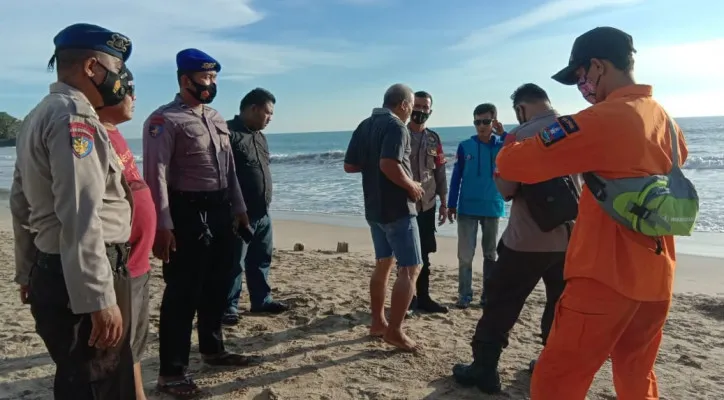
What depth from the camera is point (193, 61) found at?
331 cm

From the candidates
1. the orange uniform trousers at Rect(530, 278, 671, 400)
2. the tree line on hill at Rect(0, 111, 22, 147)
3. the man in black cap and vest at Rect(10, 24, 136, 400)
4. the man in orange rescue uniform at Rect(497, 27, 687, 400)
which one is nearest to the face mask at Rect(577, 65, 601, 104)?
the man in orange rescue uniform at Rect(497, 27, 687, 400)

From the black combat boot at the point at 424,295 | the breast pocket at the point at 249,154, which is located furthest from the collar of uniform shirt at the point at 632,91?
the breast pocket at the point at 249,154

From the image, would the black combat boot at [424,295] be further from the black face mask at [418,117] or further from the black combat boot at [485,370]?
the black combat boot at [485,370]

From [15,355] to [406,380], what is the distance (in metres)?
2.85

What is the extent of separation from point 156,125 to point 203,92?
1.20ft

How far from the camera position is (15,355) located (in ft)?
12.9

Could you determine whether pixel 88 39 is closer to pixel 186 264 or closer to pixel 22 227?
pixel 22 227

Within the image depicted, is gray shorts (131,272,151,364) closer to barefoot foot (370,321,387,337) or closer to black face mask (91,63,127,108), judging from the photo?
black face mask (91,63,127,108)

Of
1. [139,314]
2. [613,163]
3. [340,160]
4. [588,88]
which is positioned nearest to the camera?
[613,163]

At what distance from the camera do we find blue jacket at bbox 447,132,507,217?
17.2ft

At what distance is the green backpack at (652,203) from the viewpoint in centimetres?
200

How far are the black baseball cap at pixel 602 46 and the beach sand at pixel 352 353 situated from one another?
7.00 ft

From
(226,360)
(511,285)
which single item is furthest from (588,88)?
(226,360)

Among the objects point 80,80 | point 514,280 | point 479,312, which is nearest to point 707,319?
point 479,312
